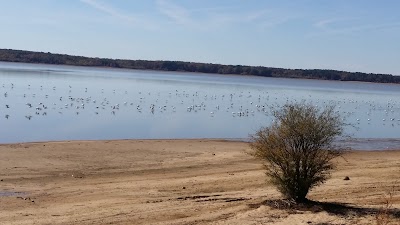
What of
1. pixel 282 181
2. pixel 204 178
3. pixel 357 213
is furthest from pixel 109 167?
pixel 357 213

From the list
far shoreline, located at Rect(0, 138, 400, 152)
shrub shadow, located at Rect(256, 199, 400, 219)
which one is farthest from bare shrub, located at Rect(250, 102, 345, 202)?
far shoreline, located at Rect(0, 138, 400, 152)

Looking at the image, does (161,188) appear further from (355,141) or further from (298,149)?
(355,141)

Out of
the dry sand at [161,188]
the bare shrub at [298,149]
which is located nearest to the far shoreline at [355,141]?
the dry sand at [161,188]

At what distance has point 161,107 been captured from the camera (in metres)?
44.8

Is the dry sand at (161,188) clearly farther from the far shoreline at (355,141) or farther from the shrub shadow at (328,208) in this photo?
the far shoreline at (355,141)

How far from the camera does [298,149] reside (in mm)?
11461

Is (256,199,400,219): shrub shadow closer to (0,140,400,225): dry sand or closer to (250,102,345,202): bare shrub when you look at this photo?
(0,140,400,225): dry sand

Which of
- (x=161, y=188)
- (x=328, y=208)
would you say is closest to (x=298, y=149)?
(x=328, y=208)

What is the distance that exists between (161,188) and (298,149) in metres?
4.41

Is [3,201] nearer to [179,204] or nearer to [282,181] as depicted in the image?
[179,204]

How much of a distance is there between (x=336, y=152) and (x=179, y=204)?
10.7 ft

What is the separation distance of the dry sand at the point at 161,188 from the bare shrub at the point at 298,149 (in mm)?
530

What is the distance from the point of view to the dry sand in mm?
11000

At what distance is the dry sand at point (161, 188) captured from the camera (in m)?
11.0
